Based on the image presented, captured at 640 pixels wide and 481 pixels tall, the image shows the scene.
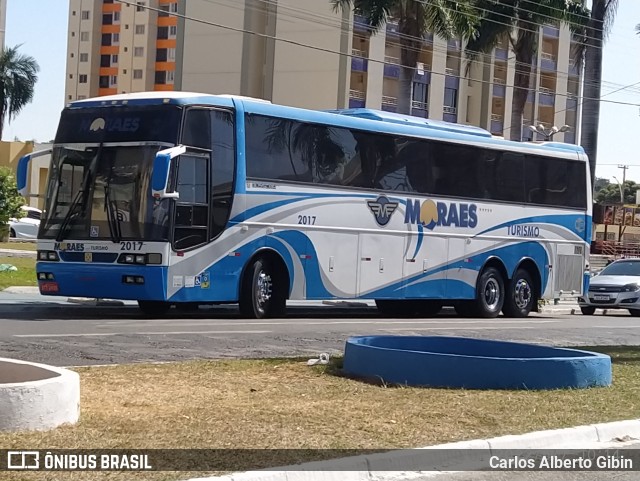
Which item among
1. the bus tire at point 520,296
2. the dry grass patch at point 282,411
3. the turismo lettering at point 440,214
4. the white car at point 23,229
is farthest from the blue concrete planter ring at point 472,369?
the white car at point 23,229

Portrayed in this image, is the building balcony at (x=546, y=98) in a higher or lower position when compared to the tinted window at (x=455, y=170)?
higher

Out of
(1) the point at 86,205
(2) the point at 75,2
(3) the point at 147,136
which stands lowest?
(1) the point at 86,205

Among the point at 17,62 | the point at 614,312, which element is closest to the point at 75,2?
the point at 17,62

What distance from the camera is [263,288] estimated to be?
20.8 metres

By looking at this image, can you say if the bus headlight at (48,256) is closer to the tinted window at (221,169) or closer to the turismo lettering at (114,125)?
the turismo lettering at (114,125)

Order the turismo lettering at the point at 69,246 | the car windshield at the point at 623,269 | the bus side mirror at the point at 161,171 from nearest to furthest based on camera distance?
the bus side mirror at the point at 161,171 → the turismo lettering at the point at 69,246 → the car windshield at the point at 623,269

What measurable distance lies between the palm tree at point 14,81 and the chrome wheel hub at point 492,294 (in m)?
70.0

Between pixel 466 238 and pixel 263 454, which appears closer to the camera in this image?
pixel 263 454

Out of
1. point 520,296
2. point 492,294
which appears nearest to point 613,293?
point 520,296

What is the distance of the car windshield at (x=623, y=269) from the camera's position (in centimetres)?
3216

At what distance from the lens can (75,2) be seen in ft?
349

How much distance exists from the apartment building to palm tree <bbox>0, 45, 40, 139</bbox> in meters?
24.7

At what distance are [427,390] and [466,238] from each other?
1462 cm

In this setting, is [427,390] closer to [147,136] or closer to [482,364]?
[482,364]
